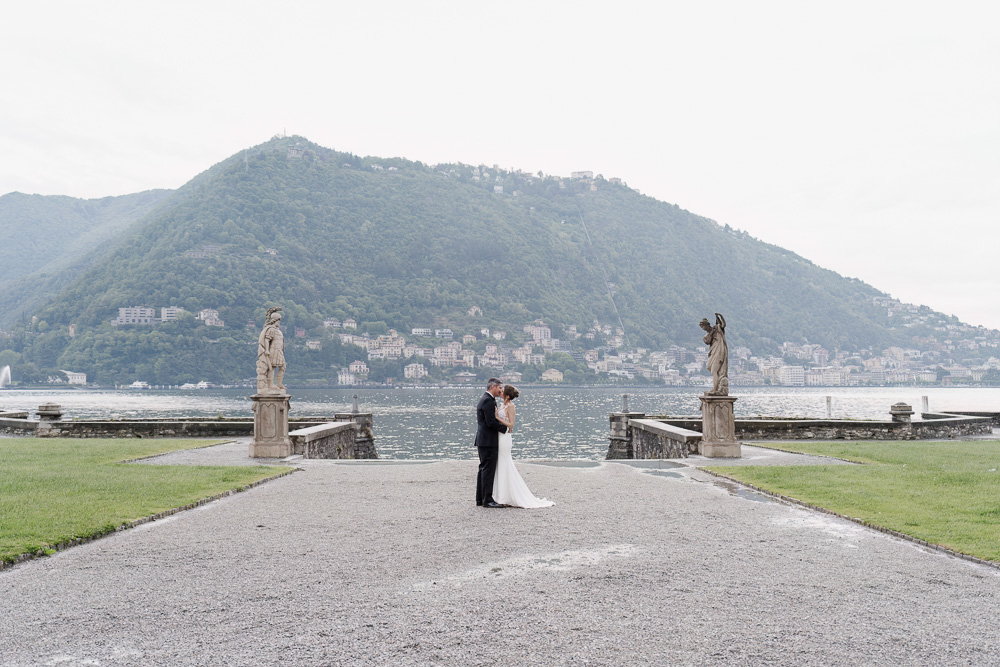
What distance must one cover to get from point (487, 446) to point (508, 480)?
556mm

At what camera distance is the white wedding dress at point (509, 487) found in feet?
33.6

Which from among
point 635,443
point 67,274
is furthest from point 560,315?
point 635,443

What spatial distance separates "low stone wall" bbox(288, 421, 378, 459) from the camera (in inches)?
735

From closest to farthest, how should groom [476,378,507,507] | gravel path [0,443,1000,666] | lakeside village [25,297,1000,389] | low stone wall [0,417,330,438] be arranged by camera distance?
gravel path [0,443,1000,666] → groom [476,378,507,507] → low stone wall [0,417,330,438] → lakeside village [25,297,1000,389]

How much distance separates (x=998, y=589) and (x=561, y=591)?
346 centimetres

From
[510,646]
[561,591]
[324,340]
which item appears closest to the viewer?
[510,646]

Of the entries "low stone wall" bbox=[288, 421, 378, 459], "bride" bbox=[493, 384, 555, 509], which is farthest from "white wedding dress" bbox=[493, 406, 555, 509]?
"low stone wall" bbox=[288, 421, 378, 459]

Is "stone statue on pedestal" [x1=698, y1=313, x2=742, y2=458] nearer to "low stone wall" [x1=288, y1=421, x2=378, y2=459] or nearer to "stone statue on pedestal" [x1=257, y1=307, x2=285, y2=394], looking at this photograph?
"low stone wall" [x1=288, y1=421, x2=378, y2=459]

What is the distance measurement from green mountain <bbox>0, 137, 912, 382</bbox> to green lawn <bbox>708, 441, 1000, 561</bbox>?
134 meters

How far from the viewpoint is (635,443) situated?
25766 mm

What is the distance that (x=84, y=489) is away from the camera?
1077 cm

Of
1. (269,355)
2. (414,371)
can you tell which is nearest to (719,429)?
(269,355)

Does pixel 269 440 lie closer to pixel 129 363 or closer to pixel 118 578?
pixel 118 578

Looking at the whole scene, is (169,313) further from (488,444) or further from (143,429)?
(488,444)
